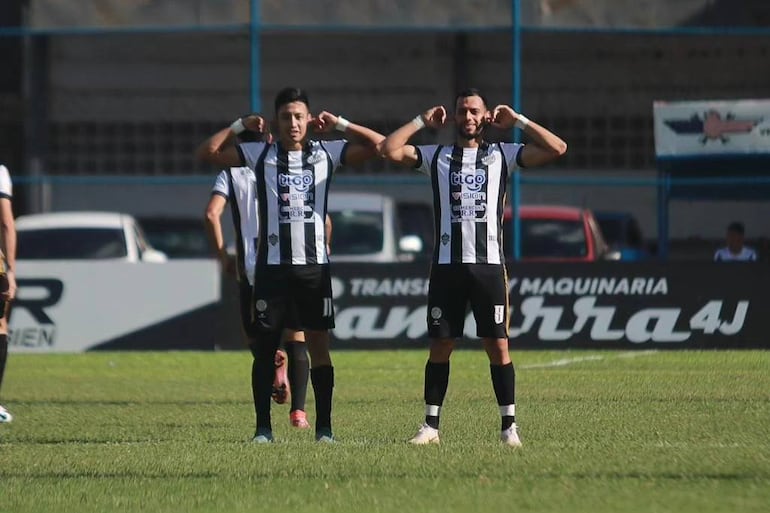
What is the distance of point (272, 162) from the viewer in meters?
10.1

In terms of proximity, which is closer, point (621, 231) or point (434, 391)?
point (434, 391)

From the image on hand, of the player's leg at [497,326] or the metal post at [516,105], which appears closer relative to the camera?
the player's leg at [497,326]

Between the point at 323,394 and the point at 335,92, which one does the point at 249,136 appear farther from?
the point at 335,92

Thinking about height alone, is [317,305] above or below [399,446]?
above

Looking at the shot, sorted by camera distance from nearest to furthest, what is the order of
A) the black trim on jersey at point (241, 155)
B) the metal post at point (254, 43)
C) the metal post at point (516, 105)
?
the black trim on jersey at point (241, 155)
the metal post at point (516, 105)
the metal post at point (254, 43)

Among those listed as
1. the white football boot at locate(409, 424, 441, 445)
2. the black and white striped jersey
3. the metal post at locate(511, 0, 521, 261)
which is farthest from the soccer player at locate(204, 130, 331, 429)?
the metal post at locate(511, 0, 521, 261)

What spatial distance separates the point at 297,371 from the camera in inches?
441

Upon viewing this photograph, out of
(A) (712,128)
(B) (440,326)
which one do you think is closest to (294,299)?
(B) (440,326)

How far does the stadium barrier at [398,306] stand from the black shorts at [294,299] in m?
9.29

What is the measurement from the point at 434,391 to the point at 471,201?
1.08 meters

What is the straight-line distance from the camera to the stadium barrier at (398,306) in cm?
1909

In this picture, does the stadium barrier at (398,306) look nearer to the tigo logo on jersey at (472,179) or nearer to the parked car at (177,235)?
the parked car at (177,235)

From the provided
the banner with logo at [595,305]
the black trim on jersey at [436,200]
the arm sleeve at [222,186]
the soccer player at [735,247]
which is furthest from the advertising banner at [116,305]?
the black trim on jersey at [436,200]

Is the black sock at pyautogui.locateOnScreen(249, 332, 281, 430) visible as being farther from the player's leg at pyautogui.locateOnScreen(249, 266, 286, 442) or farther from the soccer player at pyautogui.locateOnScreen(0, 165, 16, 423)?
the soccer player at pyautogui.locateOnScreen(0, 165, 16, 423)
